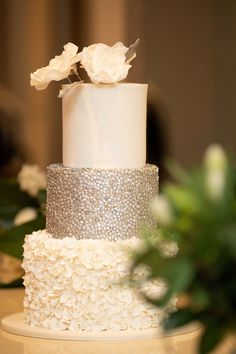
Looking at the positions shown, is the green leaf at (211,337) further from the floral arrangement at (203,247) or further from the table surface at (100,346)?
the table surface at (100,346)

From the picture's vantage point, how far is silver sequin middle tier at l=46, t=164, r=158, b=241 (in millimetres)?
1722

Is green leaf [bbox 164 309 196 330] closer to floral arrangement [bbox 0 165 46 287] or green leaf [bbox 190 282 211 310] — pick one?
green leaf [bbox 190 282 211 310]

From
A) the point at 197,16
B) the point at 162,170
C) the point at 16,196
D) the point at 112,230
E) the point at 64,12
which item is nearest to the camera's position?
the point at 112,230

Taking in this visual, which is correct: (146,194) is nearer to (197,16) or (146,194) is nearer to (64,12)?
(197,16)

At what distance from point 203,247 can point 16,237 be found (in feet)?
3.92

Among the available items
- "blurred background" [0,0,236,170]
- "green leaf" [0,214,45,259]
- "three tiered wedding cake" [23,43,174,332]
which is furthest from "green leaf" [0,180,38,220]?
"blurred background" [0,0,236,170]

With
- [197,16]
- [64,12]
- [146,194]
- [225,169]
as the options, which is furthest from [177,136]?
[225,169]

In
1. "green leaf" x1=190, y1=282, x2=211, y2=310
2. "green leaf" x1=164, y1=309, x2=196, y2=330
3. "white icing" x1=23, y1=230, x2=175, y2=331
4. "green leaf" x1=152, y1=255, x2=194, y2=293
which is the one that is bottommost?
"white icing" x1=23, y1=230, x2=175, y2=331

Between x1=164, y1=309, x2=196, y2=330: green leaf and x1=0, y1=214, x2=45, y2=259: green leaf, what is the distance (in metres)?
1.11

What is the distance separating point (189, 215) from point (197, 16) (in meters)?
3.67

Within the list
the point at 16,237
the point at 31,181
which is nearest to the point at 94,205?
the point at 16,237

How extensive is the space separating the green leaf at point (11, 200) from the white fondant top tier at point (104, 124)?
20.2 inches

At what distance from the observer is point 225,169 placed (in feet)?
2.99

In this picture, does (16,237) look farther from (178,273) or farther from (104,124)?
(178,273)
